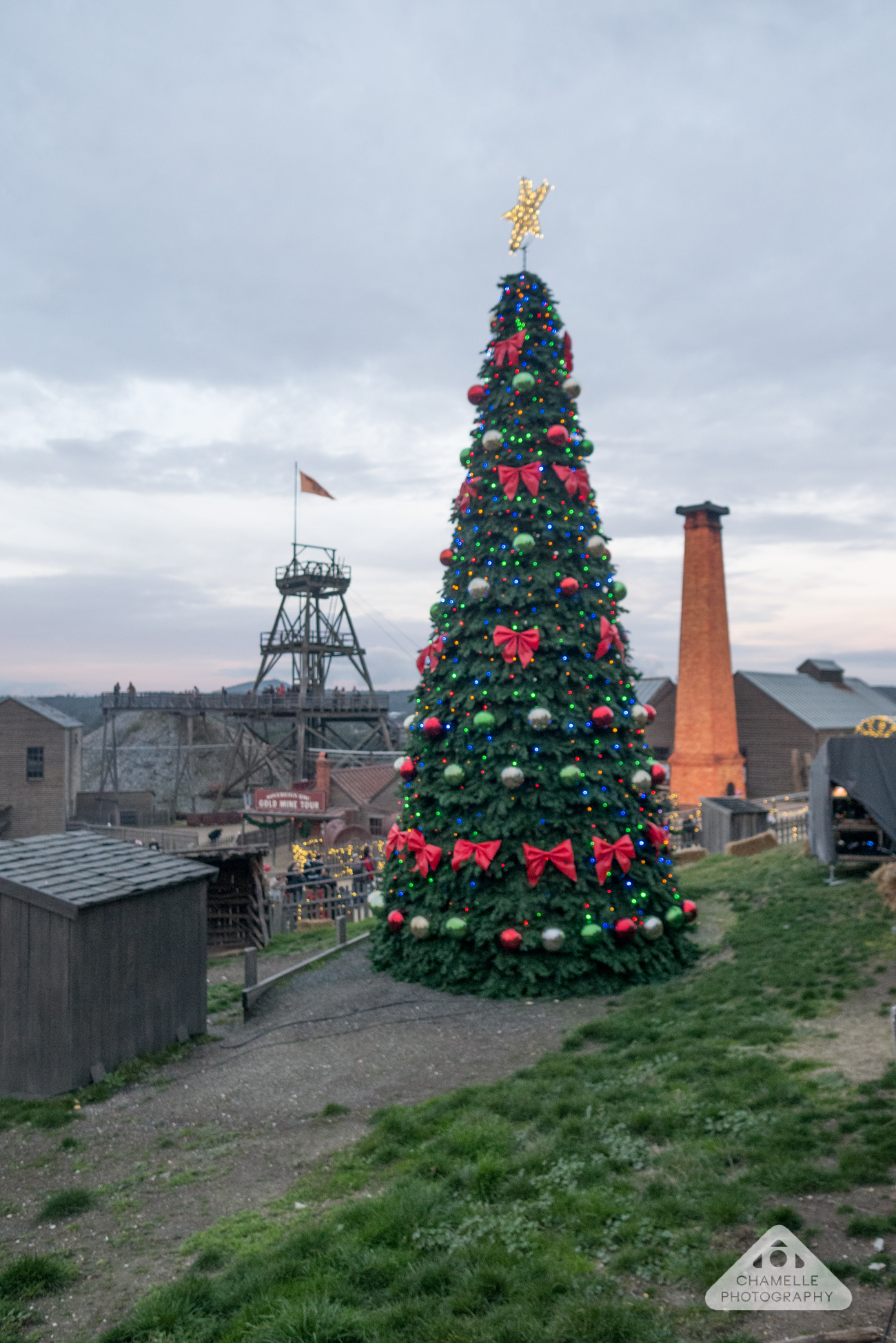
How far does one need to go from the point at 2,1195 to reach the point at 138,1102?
1.87 m

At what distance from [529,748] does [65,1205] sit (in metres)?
6.83

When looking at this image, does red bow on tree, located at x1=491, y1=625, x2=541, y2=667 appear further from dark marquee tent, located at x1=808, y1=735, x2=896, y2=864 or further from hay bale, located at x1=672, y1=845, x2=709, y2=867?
hay bale, located at x1=672, y1=845, x2=709, y2=867

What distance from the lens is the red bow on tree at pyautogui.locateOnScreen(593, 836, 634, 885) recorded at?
10516 millimetres

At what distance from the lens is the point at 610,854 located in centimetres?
1057

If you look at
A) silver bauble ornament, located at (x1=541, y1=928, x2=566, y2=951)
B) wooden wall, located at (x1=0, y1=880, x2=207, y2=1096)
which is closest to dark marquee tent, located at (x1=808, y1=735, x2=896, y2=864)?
silver bauble ornament, located at (x1=541, y1=928, x2=566, y2=951)

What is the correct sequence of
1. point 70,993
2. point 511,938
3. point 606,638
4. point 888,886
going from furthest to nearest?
point 606,638, point 888,886, point 511,938, point 70,993

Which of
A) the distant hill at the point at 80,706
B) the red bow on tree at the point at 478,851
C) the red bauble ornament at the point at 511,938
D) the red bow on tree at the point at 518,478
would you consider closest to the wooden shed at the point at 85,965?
the red bow on tree at the point at 478,851

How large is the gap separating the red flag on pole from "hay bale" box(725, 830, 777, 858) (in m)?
24.4

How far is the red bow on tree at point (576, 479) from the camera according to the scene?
11.7 m

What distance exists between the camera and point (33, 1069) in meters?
8.33

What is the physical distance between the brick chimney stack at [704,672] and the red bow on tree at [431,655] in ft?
67.3

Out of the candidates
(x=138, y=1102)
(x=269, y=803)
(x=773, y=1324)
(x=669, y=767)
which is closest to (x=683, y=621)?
(x=669, y=767)
